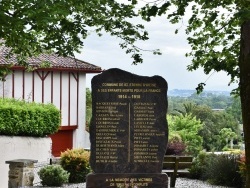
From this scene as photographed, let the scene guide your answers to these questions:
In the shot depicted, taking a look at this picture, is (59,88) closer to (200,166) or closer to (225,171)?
(200,166)

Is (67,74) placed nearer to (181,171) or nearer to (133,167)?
(181,171)

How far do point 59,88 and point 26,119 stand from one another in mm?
13499

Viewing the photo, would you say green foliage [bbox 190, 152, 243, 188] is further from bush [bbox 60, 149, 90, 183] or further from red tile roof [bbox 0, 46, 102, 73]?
red tile roof [bbox 0, 46, 102, 73]

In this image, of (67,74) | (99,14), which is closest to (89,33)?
(99,14)

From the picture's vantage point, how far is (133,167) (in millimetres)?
15055

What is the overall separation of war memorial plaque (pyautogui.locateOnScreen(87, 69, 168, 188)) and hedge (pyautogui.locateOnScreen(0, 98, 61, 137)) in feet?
40.1

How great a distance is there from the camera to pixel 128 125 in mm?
14984

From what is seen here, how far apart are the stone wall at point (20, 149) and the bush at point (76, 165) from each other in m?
2.99

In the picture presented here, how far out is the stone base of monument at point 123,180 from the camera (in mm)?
14992

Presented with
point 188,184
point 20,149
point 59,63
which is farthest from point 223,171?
point 59,63

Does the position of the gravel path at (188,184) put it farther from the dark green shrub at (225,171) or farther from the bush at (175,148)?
the bush at (175,148)

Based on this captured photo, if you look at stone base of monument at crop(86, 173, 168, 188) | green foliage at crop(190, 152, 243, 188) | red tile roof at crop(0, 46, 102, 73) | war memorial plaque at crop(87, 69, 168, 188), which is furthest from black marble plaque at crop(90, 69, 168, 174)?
red tile roof at crop(0, 46, 102, 73)

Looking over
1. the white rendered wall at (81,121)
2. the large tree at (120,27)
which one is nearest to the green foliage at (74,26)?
the large tree at (120,27)

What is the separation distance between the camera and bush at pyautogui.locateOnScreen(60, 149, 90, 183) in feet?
79.2
